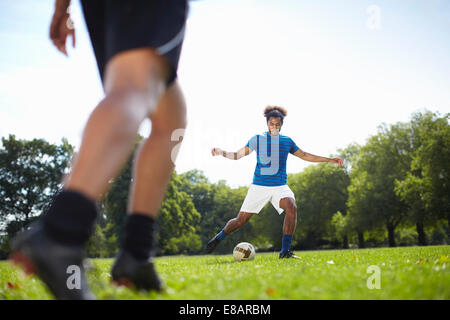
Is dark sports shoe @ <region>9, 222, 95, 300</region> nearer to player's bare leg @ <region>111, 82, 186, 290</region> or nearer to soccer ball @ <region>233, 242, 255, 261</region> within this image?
player's bare leg @ <region>111, 82, 186, 290</region>

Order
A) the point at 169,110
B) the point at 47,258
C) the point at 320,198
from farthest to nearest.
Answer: the point at 320,198 → the point at 169,110 → the point at 47,258

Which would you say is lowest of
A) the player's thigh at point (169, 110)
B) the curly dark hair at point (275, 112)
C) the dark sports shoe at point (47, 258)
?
the dark sports shoe at point (47, 258)

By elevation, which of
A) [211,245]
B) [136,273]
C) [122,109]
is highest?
[122,109]

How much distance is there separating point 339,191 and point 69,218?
5213 centimetres

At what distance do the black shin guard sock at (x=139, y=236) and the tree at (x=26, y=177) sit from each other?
4161cm

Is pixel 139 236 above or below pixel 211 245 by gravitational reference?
above

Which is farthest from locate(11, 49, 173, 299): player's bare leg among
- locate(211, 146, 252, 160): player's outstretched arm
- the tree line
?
the tree line

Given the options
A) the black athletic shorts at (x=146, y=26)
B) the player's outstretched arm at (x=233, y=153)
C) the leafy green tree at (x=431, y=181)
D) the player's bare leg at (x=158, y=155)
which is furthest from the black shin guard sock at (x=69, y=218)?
the leafy green tree at (x=431, y=181)

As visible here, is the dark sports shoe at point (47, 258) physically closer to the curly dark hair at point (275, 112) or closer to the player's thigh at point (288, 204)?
the player's thigh at point (288, 204)

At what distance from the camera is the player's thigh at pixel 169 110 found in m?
2.19

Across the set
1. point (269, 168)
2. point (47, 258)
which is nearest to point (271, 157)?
point (269, 168)

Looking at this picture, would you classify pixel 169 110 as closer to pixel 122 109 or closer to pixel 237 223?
pixel 122 109

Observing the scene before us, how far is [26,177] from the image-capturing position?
41.4m

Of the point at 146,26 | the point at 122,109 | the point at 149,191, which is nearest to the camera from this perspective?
the point at 122,109
